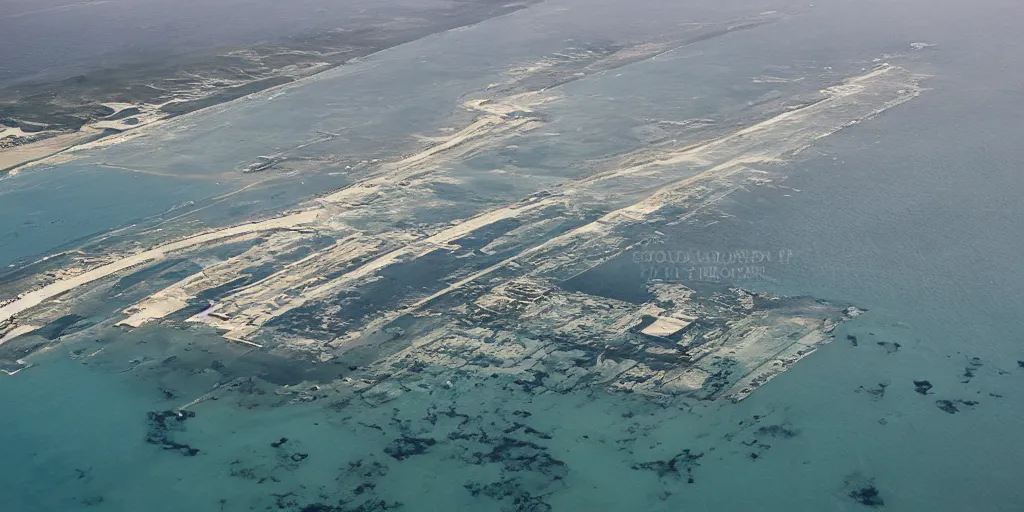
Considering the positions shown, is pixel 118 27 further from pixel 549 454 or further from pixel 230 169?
pixel 549 454

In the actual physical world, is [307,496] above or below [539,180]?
below

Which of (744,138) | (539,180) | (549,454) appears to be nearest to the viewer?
(549,454)

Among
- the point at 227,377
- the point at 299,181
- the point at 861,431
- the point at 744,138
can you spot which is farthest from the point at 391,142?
the point at 861,431

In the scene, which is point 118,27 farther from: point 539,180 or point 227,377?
point 227,377

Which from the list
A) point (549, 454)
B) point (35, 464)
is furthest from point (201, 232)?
point (549, 454)

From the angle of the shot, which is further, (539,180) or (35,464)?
(539,180)

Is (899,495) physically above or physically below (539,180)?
below

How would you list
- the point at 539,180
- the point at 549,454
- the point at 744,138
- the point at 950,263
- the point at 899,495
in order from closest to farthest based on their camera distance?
the point at 899,495 → the point at 549,454 → the point at 950,263 → the point at 539,180 → the point at 744,138

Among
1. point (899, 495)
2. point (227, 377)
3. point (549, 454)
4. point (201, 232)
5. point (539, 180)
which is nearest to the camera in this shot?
point (899, 495)

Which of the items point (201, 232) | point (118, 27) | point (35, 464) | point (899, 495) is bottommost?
point (899, 495)
